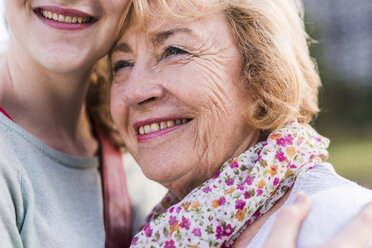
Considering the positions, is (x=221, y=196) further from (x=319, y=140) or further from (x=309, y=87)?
(x=309, y=87)

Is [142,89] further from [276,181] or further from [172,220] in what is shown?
[276,181]

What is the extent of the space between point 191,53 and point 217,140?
44 centimetres

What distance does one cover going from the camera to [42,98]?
2.55 metres

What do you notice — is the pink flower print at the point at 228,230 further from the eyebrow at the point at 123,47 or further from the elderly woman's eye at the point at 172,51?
the eyebrow at the point at 123,47

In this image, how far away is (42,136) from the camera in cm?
247

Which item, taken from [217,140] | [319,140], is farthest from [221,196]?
[319,140]

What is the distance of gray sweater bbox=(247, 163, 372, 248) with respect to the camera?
155cm

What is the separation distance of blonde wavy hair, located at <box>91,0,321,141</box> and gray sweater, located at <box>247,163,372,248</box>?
0.42 meters

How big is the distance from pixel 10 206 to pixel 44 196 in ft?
0.89

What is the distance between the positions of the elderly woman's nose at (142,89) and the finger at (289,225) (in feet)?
2.87

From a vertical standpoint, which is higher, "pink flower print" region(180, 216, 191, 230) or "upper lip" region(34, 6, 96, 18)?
"upper lip" region(34, 6, 96, 18)

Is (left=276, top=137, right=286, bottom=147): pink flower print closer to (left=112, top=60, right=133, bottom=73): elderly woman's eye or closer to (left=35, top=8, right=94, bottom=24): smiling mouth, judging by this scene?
(left=112, top=60, right=133, bottom=73): elderly woman's eye

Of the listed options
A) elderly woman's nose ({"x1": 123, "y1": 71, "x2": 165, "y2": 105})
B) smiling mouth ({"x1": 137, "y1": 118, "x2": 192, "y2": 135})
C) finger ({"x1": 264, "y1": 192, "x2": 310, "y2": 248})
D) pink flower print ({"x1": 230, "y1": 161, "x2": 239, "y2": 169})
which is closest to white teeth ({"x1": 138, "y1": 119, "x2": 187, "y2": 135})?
smiling mouth ({"x1": 137, "y1": 118, "x2": 192, "y2": 135})

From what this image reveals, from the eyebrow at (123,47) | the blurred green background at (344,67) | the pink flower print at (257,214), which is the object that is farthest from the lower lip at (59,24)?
the blurred green background at (344,67)
